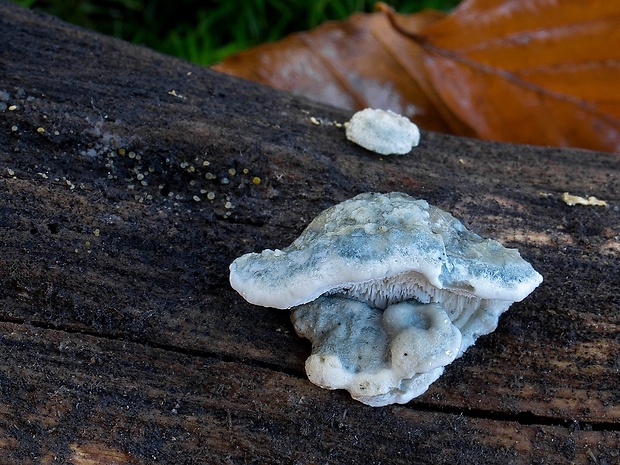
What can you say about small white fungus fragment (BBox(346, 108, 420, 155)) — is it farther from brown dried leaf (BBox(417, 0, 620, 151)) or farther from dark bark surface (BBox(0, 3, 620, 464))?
brown dried leaf (BBox(417, 0, 620, 151))

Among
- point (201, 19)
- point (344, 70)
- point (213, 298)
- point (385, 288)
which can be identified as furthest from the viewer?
point (201, 19)

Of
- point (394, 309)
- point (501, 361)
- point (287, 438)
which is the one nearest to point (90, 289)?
point (287, 438)

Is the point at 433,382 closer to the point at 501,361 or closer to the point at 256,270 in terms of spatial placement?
the point at 501,361

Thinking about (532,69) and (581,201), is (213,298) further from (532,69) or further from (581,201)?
(532,69)

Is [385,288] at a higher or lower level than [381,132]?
lower

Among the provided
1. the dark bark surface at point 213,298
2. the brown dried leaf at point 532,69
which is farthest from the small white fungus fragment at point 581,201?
the brown dried leaf at point 532,69

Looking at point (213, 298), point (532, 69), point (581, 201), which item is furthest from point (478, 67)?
point (213, 298)
